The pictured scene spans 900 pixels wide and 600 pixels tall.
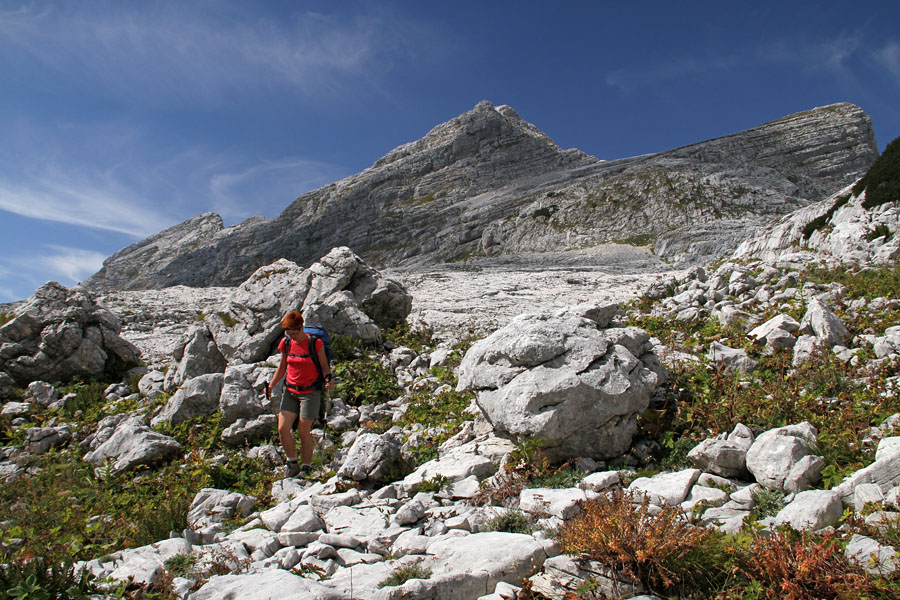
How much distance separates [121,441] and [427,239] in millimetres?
86502

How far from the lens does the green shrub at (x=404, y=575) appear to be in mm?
3768

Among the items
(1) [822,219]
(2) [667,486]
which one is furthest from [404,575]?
(1) [822,219]

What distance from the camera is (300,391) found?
745 cm

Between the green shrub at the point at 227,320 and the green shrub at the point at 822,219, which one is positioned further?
the green shrub at the point at 822,219

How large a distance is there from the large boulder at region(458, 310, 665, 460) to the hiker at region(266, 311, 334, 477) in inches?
91.1

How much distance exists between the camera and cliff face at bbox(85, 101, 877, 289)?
66000 mm

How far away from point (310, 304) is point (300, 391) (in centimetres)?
516

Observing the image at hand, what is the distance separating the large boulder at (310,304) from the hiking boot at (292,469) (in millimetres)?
4473

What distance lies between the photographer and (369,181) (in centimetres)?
12594

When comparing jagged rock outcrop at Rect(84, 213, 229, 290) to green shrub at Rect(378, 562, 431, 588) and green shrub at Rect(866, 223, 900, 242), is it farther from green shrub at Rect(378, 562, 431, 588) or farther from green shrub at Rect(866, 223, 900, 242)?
green shrub at Rect(378, 562, 431, 588)

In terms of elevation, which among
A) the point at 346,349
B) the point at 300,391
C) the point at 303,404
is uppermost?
the point at 346,349

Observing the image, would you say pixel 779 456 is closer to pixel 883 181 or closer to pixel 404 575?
pixel 404 575

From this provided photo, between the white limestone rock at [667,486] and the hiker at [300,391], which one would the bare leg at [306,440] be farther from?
the white limestone rock at [667,486]

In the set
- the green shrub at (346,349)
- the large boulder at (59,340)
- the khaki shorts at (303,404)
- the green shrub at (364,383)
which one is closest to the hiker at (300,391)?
the khaki shorts at (303,404)
